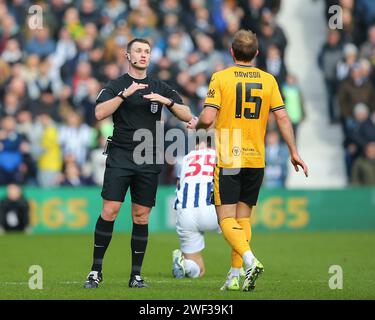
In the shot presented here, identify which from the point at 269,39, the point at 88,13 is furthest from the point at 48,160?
the point at 269,39

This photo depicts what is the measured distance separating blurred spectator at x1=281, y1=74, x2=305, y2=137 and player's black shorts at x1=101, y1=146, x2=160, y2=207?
40.2ft

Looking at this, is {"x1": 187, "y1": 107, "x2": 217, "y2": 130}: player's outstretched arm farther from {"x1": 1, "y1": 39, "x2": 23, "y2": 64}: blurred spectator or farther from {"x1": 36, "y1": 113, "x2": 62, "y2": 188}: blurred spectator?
{"x1": 1, "y1": 39, "x2": 23, "y2": 64}: blurred spectator

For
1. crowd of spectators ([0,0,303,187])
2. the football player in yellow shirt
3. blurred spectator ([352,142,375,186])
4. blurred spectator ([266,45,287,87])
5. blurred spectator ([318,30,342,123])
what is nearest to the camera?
the football player in yellow shirt

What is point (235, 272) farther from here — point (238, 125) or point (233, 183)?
point (238, 125)

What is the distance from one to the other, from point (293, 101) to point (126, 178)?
12.6m

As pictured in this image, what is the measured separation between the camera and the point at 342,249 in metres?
17.5

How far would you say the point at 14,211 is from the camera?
21.0m

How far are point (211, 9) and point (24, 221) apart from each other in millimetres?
7694

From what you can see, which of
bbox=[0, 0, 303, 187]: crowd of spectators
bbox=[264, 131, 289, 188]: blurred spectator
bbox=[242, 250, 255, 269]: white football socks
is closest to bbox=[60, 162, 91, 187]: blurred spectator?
bbox=[0, 0, 303, 187]: crowd of spectators

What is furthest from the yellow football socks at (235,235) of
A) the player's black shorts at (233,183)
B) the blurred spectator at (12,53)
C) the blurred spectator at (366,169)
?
the blurred spectator at (12,53)

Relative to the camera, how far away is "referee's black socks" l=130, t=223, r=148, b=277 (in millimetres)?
11383

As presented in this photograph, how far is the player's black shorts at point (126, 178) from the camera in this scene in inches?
440

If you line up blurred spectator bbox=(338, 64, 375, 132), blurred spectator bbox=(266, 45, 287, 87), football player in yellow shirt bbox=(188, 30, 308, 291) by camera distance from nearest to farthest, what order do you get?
football player in yellow shirt bbox=(188, 30, 308, 291) → blurred spectator bbox=(266, 45, 287, 87) → blurred spectator bbox=(338, 64, 375, 132)

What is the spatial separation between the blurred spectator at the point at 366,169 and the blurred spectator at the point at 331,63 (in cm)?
226
